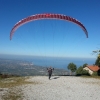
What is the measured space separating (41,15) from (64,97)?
10.4 m

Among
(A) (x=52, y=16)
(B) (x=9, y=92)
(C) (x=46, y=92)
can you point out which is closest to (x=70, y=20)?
(A) (x=52, y=16)

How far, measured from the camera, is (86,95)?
1884 cm

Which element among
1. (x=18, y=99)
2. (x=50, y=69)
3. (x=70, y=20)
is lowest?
(x=18, y=99)

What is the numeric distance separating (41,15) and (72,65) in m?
68.9

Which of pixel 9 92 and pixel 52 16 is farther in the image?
pixel 52 16

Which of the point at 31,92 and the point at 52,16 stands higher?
the point at 52,16

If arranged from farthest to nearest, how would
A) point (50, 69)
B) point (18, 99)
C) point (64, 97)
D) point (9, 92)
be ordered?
point (50, 69), point (9, 92), point (64, 97), point (18, 99)

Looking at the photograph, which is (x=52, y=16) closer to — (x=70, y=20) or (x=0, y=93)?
(x=70, y=20)

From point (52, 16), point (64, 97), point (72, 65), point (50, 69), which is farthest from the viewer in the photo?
point (72, 65)

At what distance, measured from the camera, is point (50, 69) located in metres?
29.4

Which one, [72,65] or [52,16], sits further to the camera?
[72,65]

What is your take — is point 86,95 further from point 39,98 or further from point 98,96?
point 39,98

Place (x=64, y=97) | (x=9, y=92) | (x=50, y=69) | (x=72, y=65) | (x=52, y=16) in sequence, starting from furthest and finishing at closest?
(x=72, y=65)
(x=50, y=69)
(x=52, y=16)
(x=9, y=92)
(x=64, y=97)

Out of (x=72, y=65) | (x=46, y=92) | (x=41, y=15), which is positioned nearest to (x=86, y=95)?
(x=46, y=92)
